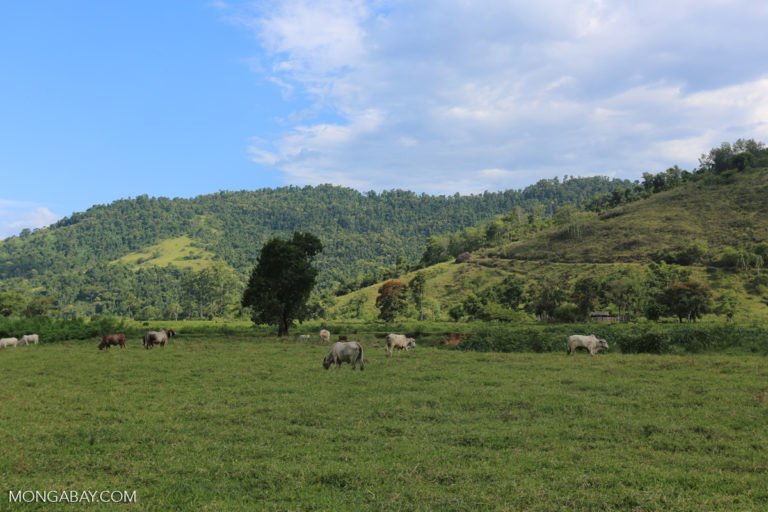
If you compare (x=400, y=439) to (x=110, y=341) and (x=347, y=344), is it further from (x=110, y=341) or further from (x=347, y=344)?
(x=110, y=341)

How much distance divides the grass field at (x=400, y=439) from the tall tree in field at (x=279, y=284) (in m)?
30.1

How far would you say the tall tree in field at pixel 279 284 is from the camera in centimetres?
5310

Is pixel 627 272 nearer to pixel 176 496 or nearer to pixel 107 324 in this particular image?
pixel 107 324

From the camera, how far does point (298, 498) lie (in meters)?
9.14

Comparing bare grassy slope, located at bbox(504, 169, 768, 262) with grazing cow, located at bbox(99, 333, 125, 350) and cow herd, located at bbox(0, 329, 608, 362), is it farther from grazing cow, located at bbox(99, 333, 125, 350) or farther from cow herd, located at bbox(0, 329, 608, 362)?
grazing cow, located at bbox(99, 333, 125, 350)

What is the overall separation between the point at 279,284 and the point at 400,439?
42056mm

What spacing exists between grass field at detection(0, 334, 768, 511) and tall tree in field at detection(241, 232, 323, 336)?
98.7 feet

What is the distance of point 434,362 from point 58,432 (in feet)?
59.8

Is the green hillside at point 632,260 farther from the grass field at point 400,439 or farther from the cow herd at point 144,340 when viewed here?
the grass field at point 400,439

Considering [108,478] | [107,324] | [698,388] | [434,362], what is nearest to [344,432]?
[108,478]

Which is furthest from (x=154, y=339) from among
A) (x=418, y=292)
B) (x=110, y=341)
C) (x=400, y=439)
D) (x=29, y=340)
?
(x=418, y=292)

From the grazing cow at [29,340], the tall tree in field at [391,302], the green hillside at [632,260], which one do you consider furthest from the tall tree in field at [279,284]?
the green hillside at [632,260]

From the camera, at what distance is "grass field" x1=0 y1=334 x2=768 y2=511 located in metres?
9.16

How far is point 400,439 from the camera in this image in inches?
498
